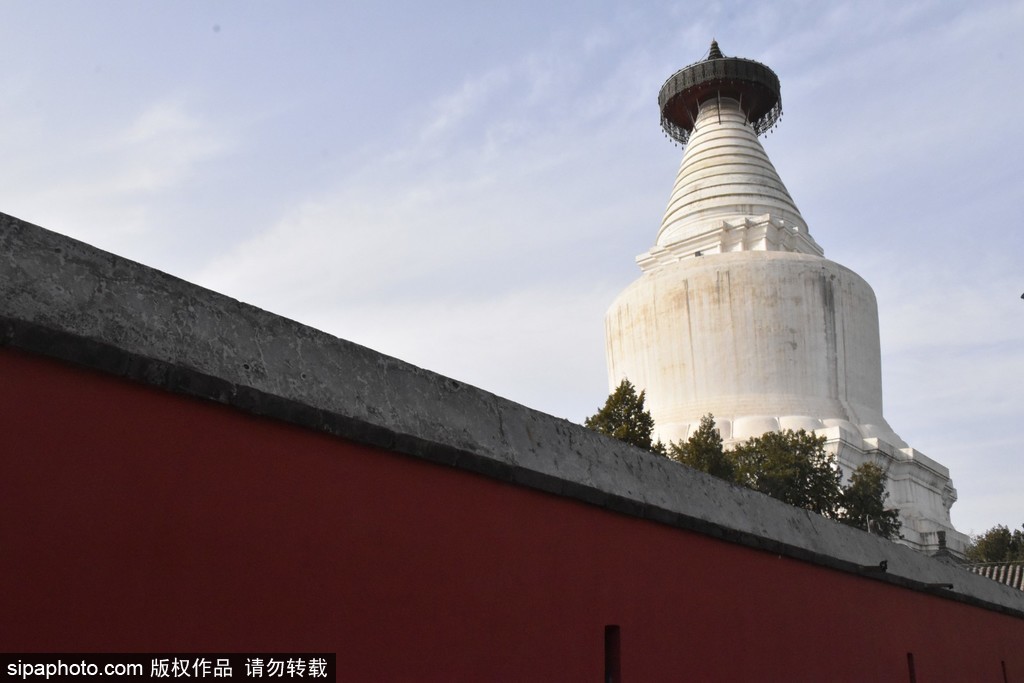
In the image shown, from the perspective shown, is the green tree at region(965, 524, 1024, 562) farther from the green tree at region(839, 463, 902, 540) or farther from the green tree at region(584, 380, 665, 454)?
the green tree at region(584, 380, 665, 454)

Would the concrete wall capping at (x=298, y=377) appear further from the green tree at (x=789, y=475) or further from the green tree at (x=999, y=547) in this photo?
the green tree at (x=999, y=547)

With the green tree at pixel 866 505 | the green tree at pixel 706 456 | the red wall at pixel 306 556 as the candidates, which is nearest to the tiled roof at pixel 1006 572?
the green tree at pixel 866 505

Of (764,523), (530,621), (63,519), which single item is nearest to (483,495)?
(530,621)

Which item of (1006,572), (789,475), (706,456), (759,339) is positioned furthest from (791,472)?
(759,339)

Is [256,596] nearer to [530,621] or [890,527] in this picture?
[530,621]

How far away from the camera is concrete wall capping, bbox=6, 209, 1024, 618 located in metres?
3.10

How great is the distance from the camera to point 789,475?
17391 mm

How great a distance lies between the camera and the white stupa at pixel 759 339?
2327cm

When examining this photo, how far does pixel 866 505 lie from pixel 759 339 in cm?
617

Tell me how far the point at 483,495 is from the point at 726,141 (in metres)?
25.0

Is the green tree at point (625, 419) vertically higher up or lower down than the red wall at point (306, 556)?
higher up

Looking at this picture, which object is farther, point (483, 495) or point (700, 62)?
point (700, 62)

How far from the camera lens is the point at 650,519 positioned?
5.12 meters

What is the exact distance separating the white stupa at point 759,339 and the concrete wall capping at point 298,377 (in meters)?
17.7
